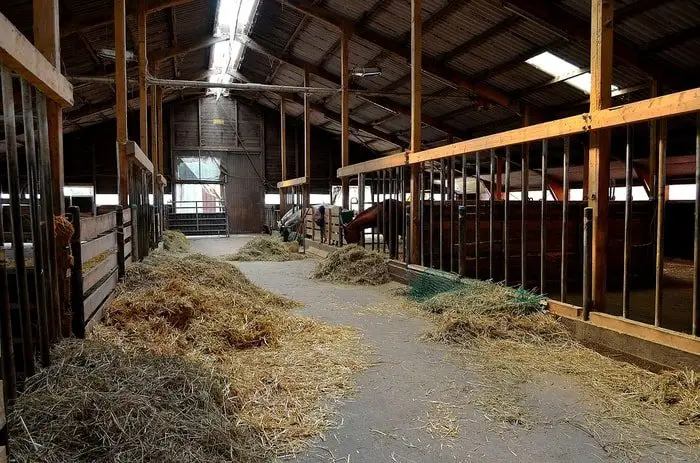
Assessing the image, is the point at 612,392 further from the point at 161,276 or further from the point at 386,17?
the point at 386,17

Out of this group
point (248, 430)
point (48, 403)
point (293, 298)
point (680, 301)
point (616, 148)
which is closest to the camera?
point (48, 403)

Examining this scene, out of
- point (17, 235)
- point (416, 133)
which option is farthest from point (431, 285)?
point (17, 235)

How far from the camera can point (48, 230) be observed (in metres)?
2.67

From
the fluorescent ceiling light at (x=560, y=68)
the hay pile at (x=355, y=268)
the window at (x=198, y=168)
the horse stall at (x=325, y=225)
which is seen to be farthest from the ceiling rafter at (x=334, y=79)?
the hay pile at (x=355, y=268)

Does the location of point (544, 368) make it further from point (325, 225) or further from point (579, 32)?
point (325, 225)

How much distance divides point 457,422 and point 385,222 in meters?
5.62

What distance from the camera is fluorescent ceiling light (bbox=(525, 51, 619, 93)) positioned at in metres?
9.88

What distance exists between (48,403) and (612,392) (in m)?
2.85

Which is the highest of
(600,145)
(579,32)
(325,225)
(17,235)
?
(579,32)

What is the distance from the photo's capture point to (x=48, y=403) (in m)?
1.97

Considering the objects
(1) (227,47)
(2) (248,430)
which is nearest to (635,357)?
(2) (248,430)

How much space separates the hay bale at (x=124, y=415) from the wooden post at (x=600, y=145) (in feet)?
9.66

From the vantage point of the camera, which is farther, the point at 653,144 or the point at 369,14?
the point at 369,14

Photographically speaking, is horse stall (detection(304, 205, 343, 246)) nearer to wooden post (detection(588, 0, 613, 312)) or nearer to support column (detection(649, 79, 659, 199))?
support column (detection(649, 79, 659, 199))
